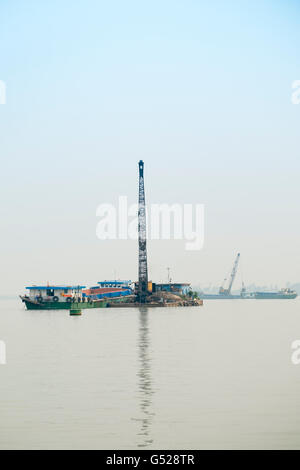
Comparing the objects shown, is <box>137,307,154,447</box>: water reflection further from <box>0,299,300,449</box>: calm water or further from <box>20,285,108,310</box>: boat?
<box>20,285,108,310</box>: boat

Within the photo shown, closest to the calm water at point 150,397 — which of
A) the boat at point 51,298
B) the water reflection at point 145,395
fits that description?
the water reflection at point 145,395

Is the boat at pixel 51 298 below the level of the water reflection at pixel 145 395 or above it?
below

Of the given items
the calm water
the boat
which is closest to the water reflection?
the calm water

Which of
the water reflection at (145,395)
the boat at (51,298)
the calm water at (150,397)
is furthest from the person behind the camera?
the boat at (51,298)

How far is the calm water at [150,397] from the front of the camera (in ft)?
99.0

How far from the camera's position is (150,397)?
39.8 meters

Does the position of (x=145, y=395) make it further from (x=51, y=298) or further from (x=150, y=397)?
(x=51, y=298)

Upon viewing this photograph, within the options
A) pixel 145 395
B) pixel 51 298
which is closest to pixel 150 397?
pixel 145 395

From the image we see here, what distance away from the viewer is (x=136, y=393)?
41312 mm

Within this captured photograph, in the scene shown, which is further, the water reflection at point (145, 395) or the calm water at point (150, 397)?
the water reflection at point (145, 395)

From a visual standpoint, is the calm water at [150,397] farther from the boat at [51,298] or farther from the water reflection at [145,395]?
the boat at [51,298]

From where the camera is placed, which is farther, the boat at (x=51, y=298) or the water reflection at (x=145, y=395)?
the boat at (x=51, y=298)

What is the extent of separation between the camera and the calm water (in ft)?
99.0

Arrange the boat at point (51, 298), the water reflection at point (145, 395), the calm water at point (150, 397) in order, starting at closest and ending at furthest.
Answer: the calm water at point (150, 397), the water reflection at point (145, 395), the boat at point (51, 298)
